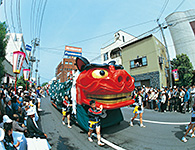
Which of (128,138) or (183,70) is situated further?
(183,70)

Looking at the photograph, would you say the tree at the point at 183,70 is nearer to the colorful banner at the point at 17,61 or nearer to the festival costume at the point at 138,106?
the festival costume at the point at 138,106

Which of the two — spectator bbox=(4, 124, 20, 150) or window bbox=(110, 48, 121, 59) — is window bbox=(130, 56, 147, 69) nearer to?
window bbox=(110, 48, 121, 59)

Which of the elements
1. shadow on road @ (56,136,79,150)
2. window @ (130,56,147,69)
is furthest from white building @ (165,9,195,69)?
shadow on road @ (56,136,79,150)

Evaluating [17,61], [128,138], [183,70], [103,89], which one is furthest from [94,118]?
[183,70]

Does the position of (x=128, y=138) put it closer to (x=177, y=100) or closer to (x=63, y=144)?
(x=63, y=144)

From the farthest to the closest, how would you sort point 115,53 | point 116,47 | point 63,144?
point 115,53
point 116,47
point 63,144

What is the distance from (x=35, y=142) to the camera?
2.62 m

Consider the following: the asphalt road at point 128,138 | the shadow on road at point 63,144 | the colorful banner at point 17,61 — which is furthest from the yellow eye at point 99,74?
Result: the colorful banner at point 17,61

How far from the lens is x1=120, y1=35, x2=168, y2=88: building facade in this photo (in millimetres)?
13567

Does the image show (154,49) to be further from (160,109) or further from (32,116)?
(32,116)

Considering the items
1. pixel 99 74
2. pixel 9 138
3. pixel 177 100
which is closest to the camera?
pixel 9 138

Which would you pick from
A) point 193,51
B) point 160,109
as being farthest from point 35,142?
point 193,51

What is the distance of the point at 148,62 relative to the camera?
1431 centimetres

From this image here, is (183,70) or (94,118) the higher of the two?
(183,70)
